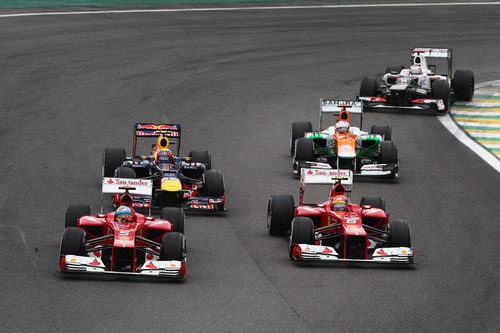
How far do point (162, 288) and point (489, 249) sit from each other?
713cm

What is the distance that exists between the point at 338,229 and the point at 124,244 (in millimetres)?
4432

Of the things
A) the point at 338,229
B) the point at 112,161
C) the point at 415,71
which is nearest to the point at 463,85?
the point at 415,71

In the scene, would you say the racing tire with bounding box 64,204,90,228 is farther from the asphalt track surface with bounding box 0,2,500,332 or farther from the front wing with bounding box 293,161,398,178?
the front wing with bounding box 293,161,398,178

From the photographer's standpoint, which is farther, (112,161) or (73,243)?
(112,161)

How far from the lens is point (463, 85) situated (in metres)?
41.6

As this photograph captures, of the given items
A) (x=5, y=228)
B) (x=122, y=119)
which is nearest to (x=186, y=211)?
(x=5, y=228)

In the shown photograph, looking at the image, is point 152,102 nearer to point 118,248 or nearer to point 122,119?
point 122,119

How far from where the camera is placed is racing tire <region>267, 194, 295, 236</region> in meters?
23.0

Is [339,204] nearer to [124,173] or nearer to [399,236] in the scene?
[399,236]

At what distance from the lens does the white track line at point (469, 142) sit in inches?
1254

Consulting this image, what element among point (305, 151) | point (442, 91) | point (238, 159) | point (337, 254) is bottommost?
point (337, 254)

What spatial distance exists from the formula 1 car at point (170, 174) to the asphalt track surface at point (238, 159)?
568 millimetres

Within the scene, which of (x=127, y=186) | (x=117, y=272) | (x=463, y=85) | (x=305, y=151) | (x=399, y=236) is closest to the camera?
(x=117, y=272)

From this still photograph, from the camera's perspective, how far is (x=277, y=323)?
17.6 meters
